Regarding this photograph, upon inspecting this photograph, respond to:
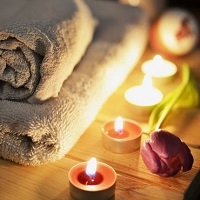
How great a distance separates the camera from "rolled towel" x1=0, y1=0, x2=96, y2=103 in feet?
2.50

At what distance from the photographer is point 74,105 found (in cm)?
81

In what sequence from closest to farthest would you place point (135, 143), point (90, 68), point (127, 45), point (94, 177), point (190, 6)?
1. point (94, 177)
2. point (135, 143)
3. point (90, 68)
4. point (127, 45)
5. point (190, 6)

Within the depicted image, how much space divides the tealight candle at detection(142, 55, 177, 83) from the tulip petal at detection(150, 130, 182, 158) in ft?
0.99

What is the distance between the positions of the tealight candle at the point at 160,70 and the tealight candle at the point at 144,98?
0.24ft

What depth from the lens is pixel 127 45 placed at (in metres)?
1.04

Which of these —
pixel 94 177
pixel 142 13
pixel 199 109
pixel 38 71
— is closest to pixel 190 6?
pixel 142 13

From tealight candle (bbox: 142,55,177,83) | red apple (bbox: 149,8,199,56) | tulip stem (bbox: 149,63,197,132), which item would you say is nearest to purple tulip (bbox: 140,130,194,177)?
tulip stem (bbox: 149,63,197,132)

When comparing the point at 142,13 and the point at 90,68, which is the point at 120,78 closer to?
the point at 90,68

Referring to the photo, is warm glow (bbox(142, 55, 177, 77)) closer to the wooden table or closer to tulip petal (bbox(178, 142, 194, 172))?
the wooden table

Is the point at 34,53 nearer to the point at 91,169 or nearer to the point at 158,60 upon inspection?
the point at 91,169

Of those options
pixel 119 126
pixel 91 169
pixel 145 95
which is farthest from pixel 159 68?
pixel 91 169

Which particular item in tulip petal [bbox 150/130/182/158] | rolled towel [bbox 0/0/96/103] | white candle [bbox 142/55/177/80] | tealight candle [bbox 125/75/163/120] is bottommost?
tealight candle [bbox 125/75/163/120]

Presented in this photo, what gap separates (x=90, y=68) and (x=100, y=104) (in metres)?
0.08

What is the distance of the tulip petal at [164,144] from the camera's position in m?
0.71
